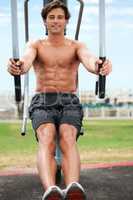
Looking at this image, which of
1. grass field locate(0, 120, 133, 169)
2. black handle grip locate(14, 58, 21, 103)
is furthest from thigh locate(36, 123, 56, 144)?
grass field locate(0, 120, 133, 169)

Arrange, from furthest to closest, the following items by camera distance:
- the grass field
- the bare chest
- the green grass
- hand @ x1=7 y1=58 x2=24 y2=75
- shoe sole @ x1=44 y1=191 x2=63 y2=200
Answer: the green grass < the grass field < the bare chest < hand @ x1=7 y1=58 x2=24 y2=75 < shoe sole @ x1=44 y1=191 x2=63 y2=200

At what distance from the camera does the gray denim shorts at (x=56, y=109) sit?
4.41 m

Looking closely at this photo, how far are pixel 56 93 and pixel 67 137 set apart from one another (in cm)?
50

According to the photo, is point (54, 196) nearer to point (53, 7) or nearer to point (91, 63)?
point (91, 63)

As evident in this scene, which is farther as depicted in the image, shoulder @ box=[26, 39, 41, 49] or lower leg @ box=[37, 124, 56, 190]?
shoulder @ box=[26, 39, 41, 49]

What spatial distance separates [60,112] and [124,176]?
7.41 feet

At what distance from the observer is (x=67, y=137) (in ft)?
14.1

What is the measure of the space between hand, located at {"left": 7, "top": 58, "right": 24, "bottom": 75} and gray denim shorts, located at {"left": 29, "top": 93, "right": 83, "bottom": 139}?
40 cm

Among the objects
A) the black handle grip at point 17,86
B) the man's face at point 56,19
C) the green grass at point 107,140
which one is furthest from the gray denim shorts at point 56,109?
the green grass at point 107,140

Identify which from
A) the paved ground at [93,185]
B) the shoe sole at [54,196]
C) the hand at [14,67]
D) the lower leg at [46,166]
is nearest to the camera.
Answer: the shoe sole at [54,196]

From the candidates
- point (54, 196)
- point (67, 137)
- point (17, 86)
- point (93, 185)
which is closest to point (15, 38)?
point (17, 86)

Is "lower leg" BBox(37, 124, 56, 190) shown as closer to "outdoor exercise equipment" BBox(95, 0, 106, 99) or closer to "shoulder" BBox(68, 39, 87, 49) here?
"outdoor exercise equipment" BBox(95, 0, 106, 99)

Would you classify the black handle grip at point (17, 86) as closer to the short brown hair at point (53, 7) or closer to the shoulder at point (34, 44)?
the shoulder at point (34, 44)

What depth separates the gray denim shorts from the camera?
174 inches
